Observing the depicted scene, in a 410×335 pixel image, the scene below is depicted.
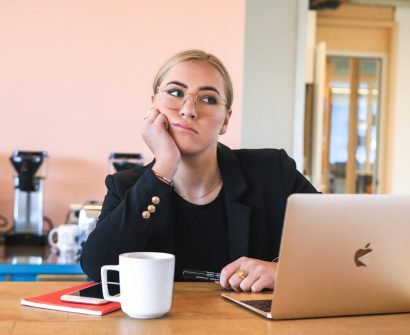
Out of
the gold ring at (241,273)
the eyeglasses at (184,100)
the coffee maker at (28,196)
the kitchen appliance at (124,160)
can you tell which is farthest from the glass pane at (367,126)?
the gold ring at (241,273)

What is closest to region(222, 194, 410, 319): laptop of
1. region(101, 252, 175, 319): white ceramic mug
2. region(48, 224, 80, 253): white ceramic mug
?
region(101, 252, 175, 319): white ceramic mug

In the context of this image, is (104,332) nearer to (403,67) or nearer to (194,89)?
(194,89)

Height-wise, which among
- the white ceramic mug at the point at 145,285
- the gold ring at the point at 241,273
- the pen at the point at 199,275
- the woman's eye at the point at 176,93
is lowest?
the pen at the point at 199,275

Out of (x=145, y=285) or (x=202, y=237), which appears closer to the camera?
(x=145, y=285)

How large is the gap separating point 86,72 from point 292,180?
1.45 metres

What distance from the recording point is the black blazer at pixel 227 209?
4.51 feet

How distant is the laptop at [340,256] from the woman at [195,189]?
0.40m

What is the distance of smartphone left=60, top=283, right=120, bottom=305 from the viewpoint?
1076mm

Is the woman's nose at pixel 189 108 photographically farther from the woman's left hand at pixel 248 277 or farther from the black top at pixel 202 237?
the woman's left hand at pixel 248 277

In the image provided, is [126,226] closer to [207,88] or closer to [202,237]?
[202,237]

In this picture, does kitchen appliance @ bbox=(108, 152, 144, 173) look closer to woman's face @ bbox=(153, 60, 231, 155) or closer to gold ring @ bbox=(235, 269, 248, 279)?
woman's face @ bbox=(153, 60, 231, 155)

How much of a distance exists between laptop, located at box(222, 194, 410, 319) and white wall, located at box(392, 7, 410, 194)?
4026 millimetres

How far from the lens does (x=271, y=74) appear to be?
11.9 ft

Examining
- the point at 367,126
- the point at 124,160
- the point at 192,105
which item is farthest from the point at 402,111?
the point at 192,105
